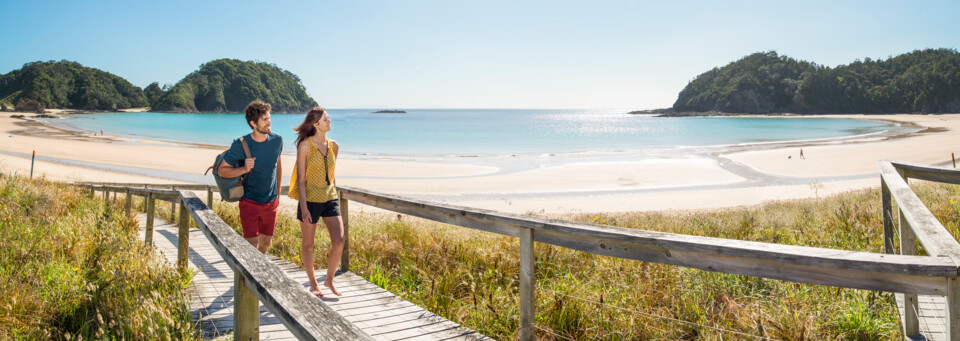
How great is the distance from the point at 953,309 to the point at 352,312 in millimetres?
3523

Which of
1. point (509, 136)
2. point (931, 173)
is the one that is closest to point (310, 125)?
point (931, 173)

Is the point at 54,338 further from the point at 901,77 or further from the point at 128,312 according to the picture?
the point at 901,77

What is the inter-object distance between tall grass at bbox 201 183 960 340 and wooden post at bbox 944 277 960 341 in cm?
108

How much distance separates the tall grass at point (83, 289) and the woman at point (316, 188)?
102 centimetres

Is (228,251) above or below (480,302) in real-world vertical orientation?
above

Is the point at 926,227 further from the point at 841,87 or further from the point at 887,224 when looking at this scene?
the point at 841,87

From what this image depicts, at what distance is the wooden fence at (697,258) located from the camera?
5.81 feet

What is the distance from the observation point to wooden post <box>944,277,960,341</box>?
1758 mm

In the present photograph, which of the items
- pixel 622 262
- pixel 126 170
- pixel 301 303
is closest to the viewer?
pixel 301 303

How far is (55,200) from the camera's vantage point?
8680mm

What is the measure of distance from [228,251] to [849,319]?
3.73 meters

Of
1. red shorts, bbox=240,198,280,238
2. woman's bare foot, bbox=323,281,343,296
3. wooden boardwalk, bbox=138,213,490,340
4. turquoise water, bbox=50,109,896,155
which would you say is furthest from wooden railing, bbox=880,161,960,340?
turquoise water, bbox=50,109,896,155

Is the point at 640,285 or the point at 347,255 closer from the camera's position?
the point at 640,285

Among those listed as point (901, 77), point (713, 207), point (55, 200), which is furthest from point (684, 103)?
point (55, 200)
